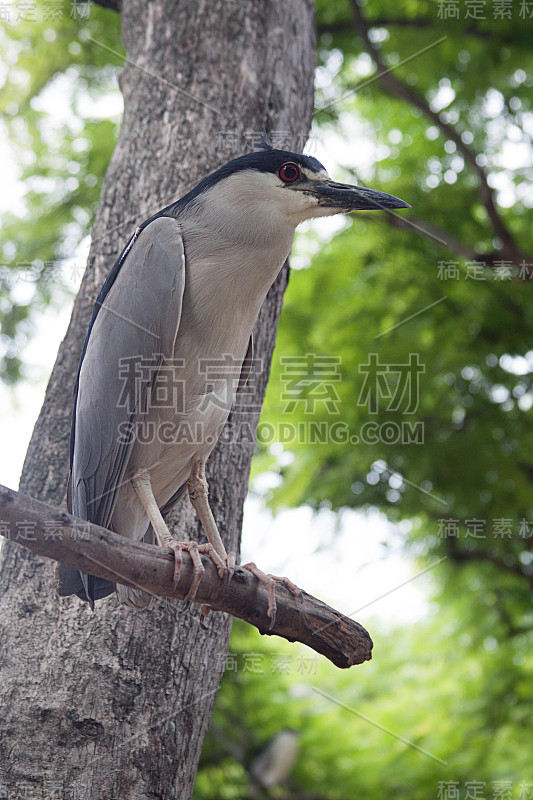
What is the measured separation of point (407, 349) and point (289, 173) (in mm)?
2327

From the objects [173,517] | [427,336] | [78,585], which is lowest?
[78,585]

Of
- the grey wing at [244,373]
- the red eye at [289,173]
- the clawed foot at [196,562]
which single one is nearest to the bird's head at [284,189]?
the red eye at [289,173]

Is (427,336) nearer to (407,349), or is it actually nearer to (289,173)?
(407,349)

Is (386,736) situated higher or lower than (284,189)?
lower

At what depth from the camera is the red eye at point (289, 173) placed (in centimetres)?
243

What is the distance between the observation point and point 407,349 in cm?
455

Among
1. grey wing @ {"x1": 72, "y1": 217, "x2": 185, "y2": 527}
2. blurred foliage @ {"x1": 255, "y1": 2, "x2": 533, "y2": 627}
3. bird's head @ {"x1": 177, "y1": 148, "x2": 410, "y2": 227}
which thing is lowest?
grey wing @ {"x1": 72, "y1": 217, "x2": 185, "y2": 527}

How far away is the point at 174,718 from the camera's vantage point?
7.72ft

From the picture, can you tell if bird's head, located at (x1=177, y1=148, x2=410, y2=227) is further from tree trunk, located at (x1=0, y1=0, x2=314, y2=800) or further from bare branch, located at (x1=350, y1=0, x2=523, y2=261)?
bare branch, located at (x1=350, y1=0, x2=523, y2=261)

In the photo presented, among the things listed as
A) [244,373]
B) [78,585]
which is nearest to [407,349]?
[244,373]

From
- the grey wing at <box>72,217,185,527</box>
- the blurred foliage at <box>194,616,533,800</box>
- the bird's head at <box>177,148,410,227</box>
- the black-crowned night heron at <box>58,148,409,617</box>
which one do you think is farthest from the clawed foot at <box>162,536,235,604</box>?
the blurred foliage at <box>194,616,533,800</box>

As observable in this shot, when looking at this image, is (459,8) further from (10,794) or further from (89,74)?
(10,794)

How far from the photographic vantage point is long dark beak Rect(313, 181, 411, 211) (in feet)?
7.92

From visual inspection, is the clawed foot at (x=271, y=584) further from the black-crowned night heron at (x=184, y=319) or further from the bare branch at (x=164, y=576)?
the black-crowned night heron at (x=184, y=319)
